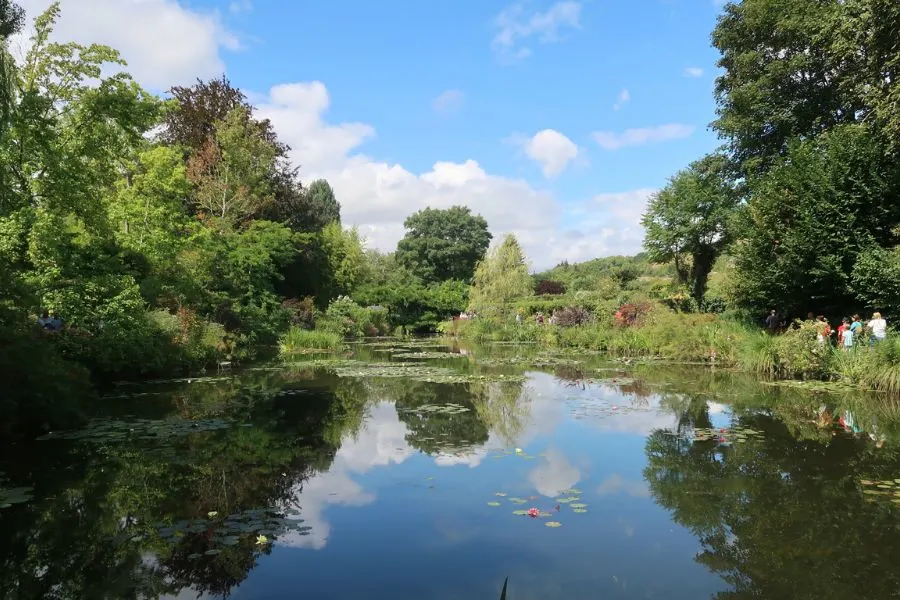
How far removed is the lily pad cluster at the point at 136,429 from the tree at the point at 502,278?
2549cm

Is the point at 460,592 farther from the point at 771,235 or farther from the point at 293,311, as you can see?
the point at 293,311

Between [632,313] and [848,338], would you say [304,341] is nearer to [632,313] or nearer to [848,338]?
[632,313]

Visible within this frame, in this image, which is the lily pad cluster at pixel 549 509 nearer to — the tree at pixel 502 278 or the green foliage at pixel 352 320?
the green foliage at pixel 352 320

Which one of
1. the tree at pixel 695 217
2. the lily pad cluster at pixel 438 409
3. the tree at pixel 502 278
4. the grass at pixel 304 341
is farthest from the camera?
the tree at pixel 502 278

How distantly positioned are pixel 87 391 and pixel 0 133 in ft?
14.4

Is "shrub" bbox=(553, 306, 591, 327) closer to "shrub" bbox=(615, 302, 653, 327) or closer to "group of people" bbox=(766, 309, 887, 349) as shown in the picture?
"shrub" bbox=(615, 302, 653, 327)

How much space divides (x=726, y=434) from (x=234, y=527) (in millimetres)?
7112

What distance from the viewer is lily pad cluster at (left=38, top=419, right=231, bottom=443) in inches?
339

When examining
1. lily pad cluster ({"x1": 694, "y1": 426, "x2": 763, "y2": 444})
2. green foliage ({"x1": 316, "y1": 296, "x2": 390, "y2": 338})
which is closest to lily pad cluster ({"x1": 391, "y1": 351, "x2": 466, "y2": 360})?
green foliage ({"x1": 316, "y1": 296, "x2": 390, "y2": 338})

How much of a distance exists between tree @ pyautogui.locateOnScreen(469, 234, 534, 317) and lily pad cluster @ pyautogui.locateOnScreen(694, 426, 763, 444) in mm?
24868

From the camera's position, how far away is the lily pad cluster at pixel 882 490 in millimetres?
5828

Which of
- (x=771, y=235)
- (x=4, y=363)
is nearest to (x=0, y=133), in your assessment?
(x=4, y=363)

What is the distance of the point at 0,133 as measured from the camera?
7266mm

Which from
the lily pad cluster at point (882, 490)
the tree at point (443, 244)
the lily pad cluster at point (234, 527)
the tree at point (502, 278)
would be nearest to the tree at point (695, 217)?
the tree at point (502, 278)
